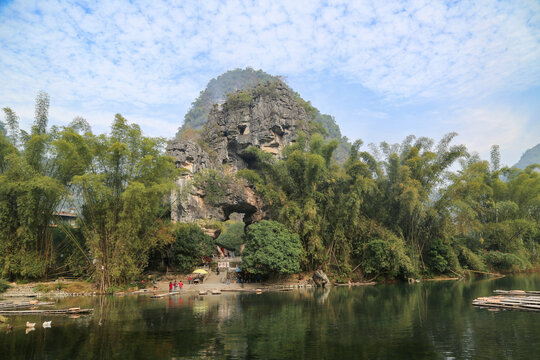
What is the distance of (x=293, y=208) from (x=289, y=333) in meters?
14.3

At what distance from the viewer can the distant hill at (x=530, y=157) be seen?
149m

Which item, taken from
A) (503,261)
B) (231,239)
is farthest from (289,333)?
(231,239)

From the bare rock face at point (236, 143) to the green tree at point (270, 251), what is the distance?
9308mm

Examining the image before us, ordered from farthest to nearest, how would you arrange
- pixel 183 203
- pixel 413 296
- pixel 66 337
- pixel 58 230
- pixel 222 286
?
1. pixel 183 203
2. pixel 58 230
3. pixel 222 286
4. pixel 413 296
5. pixel 66 337

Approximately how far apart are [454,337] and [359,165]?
15884 mm

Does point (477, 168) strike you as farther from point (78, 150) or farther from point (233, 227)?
point (78, 150)

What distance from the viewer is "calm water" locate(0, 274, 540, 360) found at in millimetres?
7523

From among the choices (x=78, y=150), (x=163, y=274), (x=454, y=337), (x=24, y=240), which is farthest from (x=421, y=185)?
(x=24, y=240)

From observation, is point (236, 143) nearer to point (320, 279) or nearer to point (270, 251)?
point (270, 251)

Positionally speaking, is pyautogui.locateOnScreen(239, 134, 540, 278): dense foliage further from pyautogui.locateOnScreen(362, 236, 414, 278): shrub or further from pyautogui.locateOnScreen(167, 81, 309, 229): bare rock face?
pyautogui.locateOnScreen(167, 81, 309, 229): bare rock face

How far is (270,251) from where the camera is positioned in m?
20.9

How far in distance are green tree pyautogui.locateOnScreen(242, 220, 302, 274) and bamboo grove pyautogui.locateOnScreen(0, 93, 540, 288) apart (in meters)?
1.32

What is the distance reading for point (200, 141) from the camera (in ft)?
127

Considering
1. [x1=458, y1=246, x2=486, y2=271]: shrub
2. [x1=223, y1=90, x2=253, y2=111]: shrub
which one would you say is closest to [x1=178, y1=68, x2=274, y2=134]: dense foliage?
[x1=223, y1=90, x2=253, y2=111]: shrub
